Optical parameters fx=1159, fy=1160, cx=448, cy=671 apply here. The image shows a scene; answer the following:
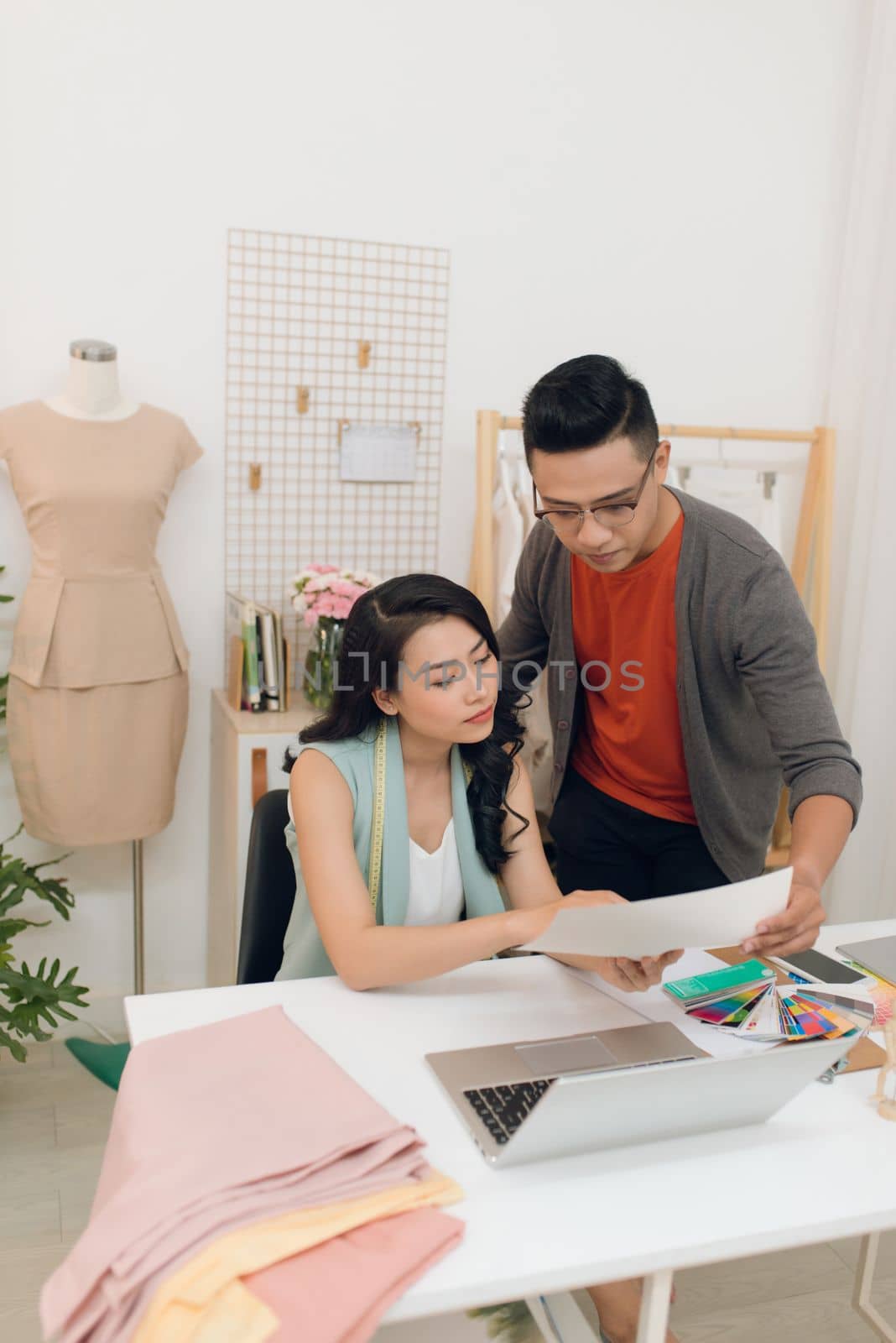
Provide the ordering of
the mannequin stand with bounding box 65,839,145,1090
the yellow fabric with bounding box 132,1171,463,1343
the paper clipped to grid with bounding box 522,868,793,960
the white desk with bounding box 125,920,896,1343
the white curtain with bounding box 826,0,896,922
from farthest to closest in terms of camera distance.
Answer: the white curtain with bounding box 826,0,896,922 → the mannequin stand with bounding box 65,839,145,1090 → the paper clipped to grid with bounding box 522,868,793,960 → the white desk with bounding box 125,920,896,1343 → the yellow fabric with bounding box 132,1171,463,1343

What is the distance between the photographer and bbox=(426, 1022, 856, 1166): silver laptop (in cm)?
101

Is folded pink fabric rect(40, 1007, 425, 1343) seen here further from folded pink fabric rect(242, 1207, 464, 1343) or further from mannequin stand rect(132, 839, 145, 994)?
mannequin stand rect(132, 839, 145, 994)

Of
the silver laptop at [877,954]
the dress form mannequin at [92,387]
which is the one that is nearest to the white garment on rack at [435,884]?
the silver laptop at [877,954]

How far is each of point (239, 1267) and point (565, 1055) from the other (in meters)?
0.49

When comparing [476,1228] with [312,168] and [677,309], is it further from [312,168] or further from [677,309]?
[677,309]

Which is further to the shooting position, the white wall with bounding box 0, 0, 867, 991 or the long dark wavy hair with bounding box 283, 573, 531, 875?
the white wall with bounding box 0, 0, 867, 991

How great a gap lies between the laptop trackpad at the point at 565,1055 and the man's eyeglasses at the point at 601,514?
675 millimetres

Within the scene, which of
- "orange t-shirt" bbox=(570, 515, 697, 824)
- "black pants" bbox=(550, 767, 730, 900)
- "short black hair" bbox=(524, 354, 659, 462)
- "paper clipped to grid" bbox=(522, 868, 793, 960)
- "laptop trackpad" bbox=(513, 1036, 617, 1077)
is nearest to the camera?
"paper clipped to grid" bbox=(522, 868, 793, 960)

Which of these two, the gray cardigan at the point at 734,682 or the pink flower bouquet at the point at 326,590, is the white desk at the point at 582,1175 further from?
the pink flower bouquet at the point at 326,590

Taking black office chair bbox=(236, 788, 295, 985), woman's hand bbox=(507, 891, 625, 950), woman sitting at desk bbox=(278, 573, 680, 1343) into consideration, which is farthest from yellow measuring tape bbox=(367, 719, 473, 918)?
woman's hand bbox=(507, 891, 625, 950)

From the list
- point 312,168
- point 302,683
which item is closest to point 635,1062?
point 302,683

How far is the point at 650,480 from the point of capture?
1627mm

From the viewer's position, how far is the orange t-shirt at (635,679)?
5.97 ft

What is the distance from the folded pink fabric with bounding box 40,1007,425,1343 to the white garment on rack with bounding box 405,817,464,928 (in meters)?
0.45
